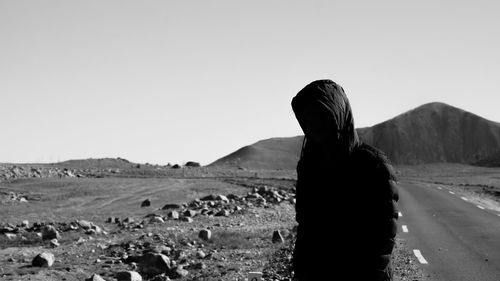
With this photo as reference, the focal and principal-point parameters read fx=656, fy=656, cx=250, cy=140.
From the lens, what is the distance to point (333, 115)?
10.2ft

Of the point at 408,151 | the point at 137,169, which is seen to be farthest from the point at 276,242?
the point at 408,151

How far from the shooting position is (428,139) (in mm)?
171500

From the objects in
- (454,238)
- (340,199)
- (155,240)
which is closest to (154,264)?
(155,240)

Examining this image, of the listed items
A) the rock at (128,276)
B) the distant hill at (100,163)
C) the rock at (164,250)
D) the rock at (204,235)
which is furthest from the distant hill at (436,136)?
the rock at (128,276)

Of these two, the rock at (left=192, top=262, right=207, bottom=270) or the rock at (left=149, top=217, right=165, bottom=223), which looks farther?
the rock at (left=149, top=217, right=165, bottom=223)

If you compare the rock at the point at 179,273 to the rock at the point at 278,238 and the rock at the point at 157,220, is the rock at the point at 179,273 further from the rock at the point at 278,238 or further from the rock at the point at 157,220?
the rock at the point at 157,220

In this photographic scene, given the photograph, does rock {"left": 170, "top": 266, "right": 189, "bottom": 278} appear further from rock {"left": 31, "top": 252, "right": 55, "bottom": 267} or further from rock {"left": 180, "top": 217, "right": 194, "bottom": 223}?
rock {"left": 180, "top": 217, "right": 194, "bottom": 223}

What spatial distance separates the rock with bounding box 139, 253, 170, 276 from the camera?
1142cm

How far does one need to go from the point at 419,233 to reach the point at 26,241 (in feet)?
34.1

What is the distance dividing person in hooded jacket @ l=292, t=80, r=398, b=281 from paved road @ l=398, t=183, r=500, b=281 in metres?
8.79

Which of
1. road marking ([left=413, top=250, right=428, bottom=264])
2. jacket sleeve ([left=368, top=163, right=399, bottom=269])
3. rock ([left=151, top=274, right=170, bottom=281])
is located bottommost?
road marking ([left=413, top=250, right=428, bottom=264])

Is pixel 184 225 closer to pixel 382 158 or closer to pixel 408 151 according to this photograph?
Answer: pixel 382 158

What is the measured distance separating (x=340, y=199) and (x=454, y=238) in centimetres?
1501

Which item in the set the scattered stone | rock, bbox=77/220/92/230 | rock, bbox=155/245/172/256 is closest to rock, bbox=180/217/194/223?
rock, bbox=77/220/92/230
